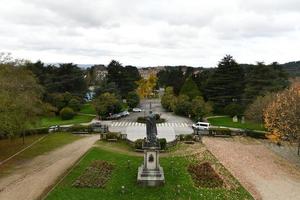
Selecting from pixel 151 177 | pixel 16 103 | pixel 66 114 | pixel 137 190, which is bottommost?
pixel 137 190

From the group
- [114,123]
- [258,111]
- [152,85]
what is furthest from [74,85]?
[258,111]

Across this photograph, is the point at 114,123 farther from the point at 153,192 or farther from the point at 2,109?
the point at 153,192

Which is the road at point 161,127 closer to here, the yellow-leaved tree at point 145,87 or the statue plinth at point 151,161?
the statue plinth at point 151,161

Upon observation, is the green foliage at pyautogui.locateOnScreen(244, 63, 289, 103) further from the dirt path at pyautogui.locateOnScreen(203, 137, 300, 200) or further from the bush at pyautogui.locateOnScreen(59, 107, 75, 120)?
the bush at pyautogui.locateOnScreen(59, 107, 75, 120)

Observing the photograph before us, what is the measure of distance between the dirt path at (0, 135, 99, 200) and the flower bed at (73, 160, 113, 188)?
163 centimetres

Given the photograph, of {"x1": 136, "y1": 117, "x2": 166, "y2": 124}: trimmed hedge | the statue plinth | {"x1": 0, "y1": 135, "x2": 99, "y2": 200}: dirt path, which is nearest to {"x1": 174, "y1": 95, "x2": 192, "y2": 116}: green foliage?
{"x1": 136, "y1": 117, "x2": 166, "y2": 124}: trimmed hedge

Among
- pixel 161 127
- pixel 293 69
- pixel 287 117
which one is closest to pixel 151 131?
pixel 287 117

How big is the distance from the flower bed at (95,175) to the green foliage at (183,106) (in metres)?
25.7

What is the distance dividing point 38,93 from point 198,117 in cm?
2073

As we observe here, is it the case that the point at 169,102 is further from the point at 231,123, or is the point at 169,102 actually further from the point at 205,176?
the point at 205,176

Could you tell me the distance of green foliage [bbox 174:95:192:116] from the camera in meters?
50.3

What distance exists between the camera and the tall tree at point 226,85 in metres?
55.0

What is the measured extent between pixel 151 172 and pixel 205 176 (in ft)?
12.1

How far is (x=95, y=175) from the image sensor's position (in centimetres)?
2305
